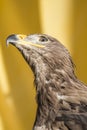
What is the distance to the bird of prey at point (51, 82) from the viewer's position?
285 cm

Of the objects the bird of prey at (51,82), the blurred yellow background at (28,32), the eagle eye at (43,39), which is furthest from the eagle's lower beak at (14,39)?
the blurred yellow background at (28,32)

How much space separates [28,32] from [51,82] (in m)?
0.94

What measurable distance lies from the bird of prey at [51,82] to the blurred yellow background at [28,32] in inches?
30.9

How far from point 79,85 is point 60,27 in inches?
36.8

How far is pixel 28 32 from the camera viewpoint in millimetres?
3850

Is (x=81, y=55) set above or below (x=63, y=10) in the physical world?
below

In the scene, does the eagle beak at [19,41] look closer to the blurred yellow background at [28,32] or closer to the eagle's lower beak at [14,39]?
the eagle's lower beak at [14,39]

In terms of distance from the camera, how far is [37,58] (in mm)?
2947

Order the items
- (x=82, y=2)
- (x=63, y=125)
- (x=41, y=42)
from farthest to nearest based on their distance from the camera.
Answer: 1. (x=82, y=2)
2. (x=41, y=42)
3. (x=63, y=125)

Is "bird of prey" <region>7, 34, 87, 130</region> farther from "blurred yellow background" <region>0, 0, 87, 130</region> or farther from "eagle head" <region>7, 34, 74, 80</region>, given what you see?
"blurred yellow background" <region>0, 0, 87, 130</region>

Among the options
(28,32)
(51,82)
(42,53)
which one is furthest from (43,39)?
(28,32)

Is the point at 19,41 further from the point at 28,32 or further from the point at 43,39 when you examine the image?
the point at 28,32

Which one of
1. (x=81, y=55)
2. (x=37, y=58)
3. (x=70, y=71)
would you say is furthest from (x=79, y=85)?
(x=81, y=55)

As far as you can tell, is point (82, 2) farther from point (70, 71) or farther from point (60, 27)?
point (70, 71)
